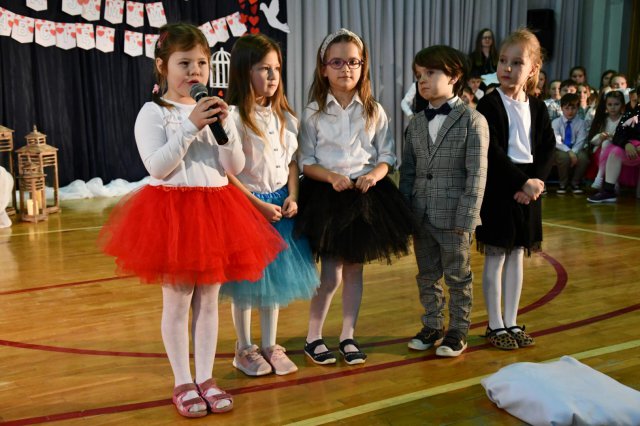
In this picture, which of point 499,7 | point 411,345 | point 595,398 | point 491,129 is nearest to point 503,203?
point 491,129

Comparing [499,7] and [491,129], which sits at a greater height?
[499,7]

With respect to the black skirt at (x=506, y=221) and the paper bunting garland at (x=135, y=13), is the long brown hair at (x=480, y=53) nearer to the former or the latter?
the paper bunting garland at (x=135, y=13)

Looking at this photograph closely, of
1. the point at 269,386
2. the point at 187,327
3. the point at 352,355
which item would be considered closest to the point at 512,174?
the point at 352,355

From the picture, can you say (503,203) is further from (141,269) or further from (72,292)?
(72,292)

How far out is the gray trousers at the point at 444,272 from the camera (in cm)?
260

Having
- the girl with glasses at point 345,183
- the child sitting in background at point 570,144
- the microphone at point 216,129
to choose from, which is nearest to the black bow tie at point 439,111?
the girl with glasses at point 345,183

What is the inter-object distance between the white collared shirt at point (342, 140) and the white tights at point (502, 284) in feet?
1.93

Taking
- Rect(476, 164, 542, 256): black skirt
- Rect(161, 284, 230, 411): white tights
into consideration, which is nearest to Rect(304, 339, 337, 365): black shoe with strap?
Rect(161, 284, 230, 411): white tights

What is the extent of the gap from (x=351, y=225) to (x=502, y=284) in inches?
28.5

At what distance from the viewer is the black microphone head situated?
6.82 ft

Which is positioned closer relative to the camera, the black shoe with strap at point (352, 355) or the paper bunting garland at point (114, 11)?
the black shoe with strap at point (352, 355)

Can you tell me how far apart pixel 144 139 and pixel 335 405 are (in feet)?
3.19

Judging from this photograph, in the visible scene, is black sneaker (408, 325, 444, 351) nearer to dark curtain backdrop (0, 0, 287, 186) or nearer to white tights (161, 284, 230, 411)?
white tights (161, 284, 230, 411)

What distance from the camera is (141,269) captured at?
2092 mm
